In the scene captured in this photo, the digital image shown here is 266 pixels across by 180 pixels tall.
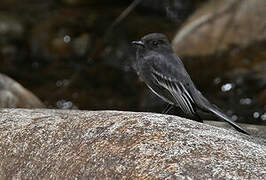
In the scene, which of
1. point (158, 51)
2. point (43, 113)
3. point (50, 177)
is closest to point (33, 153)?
point (50, 177)

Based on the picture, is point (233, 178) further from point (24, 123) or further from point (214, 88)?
point (214, 88)

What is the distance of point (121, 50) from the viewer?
1301 cm

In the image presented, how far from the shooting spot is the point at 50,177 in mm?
4520

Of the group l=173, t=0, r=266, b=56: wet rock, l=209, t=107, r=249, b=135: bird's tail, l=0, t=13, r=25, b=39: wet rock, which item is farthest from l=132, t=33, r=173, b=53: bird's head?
l=0, t=13, r=25, b=39: wet rock

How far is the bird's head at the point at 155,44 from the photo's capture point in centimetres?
713


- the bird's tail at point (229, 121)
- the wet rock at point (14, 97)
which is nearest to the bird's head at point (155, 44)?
the bird's tail at point (229, 121)

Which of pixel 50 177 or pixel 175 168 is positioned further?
pixel 50 177

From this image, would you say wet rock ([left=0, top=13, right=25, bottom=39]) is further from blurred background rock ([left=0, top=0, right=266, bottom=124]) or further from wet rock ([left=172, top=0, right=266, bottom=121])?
wet rock ([left=172, top=0, right=266, bottom=121])

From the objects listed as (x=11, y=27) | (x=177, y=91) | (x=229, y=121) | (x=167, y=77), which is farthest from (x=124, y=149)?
(x=11, y=27)

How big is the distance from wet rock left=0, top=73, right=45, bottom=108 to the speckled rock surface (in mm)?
3018

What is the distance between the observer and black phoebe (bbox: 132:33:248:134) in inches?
252

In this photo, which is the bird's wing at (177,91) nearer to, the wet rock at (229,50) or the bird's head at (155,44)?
the bird's head at (155,44)

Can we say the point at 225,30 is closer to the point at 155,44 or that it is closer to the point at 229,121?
the point at 155,44

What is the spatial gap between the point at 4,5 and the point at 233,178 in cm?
1191
